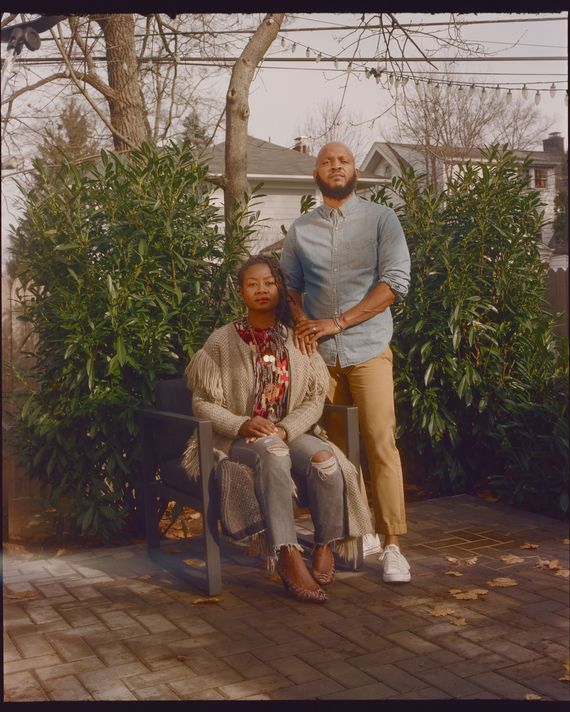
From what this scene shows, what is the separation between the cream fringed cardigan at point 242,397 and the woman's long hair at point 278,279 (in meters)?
0.12

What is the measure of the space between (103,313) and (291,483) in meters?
1.68

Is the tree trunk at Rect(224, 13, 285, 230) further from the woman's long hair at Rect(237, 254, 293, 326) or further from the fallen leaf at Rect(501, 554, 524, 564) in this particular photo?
the fallen leaf at Rect(501, 554, 524, 564)

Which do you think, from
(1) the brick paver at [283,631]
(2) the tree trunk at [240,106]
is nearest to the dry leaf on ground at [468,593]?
(1) the brick paver at [283,631]

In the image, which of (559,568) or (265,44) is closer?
(559,568)

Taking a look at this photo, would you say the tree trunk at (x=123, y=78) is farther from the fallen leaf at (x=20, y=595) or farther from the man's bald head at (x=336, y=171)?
the fallen leaf at (x=20, y=595)

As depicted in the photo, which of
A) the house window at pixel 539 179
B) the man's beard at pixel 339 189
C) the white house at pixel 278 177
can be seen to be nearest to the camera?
the man's beard at pixel 339 189

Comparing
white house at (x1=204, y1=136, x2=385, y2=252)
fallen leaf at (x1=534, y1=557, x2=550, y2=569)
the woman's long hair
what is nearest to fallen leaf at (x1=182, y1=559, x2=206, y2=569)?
the woman's long hair

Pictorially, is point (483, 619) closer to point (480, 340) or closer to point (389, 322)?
point (389, 322)

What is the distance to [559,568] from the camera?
451 cm

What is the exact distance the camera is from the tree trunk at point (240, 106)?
6633mm

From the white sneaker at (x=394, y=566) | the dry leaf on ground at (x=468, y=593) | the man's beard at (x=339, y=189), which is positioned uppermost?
the man's beard at (x=339, y=189)

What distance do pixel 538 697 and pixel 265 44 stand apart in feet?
17.4

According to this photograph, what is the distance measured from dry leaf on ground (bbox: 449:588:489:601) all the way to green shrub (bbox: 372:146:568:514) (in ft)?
5.34

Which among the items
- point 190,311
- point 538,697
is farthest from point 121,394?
point 538,697
